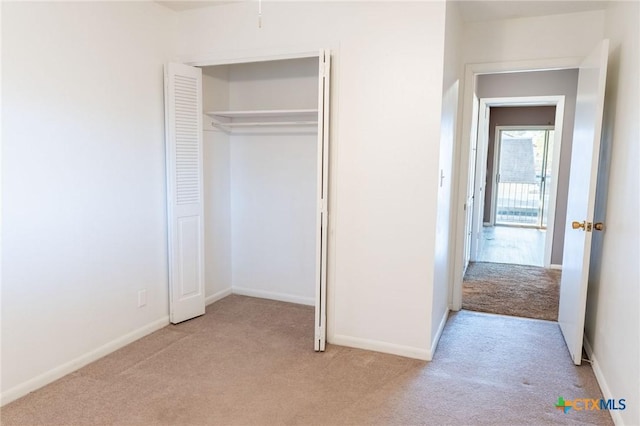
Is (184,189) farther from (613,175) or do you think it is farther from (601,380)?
(601,380)

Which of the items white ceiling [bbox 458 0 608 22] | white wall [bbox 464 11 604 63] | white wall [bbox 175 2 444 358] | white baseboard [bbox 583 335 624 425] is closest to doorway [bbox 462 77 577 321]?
white baseboard [bbox 583 335 624 425]

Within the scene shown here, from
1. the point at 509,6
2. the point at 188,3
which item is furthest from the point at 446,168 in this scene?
the point at 188,3

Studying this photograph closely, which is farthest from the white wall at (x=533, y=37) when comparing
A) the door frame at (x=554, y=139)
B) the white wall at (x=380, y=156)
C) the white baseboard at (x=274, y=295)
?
the white baseboard at (x=274, y=295)

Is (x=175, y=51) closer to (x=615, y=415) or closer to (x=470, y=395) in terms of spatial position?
(x=470, y=395)

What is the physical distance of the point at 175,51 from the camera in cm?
367

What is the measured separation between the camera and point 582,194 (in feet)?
10.0

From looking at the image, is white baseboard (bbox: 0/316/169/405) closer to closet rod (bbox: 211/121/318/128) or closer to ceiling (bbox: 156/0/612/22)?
closet rod (bbox: 211/121/318/128)

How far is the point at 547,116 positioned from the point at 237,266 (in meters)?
7.52

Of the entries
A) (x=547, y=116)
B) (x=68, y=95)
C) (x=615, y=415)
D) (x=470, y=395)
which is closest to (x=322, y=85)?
(x=68, y=95)

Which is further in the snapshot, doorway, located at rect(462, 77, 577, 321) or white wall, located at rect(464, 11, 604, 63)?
doorway, located at rect(462, 77, 577, 321)

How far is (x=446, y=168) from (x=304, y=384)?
72.1 inches

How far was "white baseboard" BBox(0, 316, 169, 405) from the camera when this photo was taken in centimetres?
254

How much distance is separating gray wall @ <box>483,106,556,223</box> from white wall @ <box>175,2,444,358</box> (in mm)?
7260

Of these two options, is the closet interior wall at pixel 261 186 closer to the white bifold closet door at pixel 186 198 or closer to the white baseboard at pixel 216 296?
the white baseboard at pixel 216 296
